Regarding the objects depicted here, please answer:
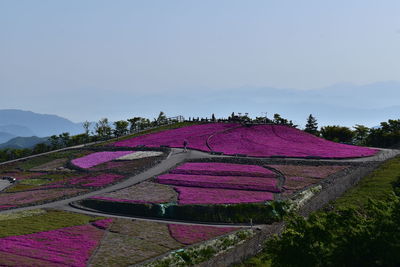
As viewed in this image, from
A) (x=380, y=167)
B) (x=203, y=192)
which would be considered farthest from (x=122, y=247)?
(x=380, y=167)

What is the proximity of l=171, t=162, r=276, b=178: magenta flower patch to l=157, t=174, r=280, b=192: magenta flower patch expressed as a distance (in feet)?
5.12

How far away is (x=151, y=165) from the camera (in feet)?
236

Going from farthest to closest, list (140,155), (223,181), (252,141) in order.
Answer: (252,141) < (140,155) < (223,181)

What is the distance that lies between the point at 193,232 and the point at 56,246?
41.2 feet

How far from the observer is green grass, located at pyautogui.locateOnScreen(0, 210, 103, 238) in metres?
41.5

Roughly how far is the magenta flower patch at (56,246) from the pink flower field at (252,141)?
4035 cm

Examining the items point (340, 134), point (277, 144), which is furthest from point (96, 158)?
point (340, 134)

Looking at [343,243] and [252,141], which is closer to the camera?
[343,243]

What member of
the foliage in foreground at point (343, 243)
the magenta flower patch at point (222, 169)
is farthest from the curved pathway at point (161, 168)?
the foliage in foreground at point (343, 243)

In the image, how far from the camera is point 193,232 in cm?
4134

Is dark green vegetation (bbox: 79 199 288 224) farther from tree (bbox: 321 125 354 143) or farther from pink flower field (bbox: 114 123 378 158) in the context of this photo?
tree (bbox: 321 125 354 143)

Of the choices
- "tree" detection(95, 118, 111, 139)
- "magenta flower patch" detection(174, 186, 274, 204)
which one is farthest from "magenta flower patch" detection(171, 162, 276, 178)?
"tree" detection(95, 118, 111, 139)

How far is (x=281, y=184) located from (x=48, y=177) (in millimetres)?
40746

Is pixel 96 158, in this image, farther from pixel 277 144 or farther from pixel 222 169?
pixel 277 144
